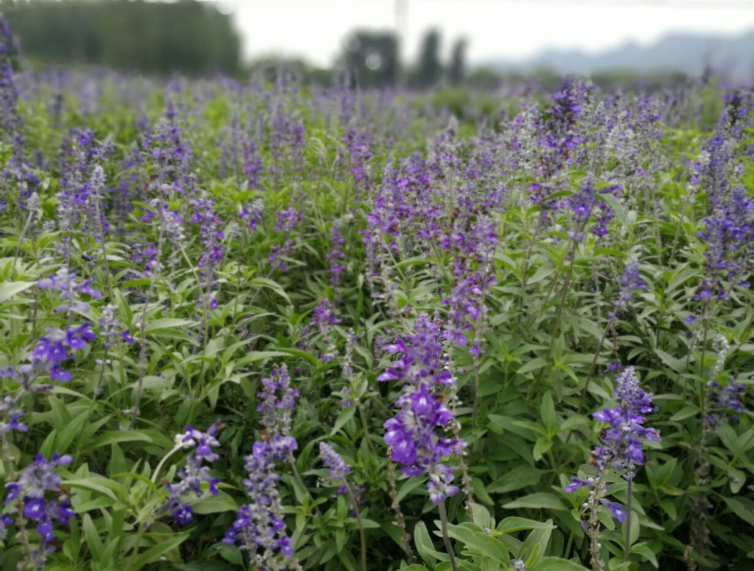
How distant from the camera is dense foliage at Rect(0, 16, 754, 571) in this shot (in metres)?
2.73

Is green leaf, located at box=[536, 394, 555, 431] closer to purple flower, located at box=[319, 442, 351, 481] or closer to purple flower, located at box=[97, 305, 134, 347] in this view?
purple flower, located at box=[319, 442, 351, 481]

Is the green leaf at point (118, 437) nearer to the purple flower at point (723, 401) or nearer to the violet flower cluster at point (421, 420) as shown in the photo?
the violet flower cluster at point (421, 420)

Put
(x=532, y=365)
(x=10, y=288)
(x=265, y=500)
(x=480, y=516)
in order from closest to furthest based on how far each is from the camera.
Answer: (x=265, y=500) → (x=10, y=288) → (x=480, y=516) → (x=532, y=365)

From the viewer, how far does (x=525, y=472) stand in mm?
3518

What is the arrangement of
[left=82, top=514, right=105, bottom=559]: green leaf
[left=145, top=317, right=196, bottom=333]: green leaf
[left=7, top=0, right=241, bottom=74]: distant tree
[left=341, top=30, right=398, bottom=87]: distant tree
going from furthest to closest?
1. [left=7, top=0, right=241, bottom=74]: distant tree
2. [left=341, top=30, right=398, bottom=87]: distant tree
3. [left=145, top=317, right=196, bottom=333]: green leaf
4. [left=82, top=514, right=105, bottom=559]: green leaf

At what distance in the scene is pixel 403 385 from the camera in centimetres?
402

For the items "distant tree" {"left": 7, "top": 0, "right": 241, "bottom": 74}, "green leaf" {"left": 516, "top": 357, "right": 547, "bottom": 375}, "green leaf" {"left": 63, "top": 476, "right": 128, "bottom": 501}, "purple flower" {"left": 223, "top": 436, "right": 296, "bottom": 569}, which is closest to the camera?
"purple flower" {"left": 223, "top": 436, "right": 296, "bottom": 569}

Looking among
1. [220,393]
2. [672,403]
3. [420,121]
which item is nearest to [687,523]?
[672,403]

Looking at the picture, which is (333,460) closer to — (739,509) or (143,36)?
(739,509)

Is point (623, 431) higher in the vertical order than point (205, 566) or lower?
higher

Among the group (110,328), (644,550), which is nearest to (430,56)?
(110,328)

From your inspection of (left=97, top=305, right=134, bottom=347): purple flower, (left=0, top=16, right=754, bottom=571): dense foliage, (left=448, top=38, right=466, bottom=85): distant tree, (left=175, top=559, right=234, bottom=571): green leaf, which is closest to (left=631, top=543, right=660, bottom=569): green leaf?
(left=0, top=16, right=754, bottom=571): dense foliage

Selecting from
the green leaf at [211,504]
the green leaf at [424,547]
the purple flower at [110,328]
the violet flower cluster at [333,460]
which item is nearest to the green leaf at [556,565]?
the green leaf at [424,547]

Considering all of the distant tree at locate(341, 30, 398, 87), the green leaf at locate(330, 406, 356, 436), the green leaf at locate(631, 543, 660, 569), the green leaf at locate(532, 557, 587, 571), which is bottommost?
the green leaf at locate(631, 543, 660, 569)
